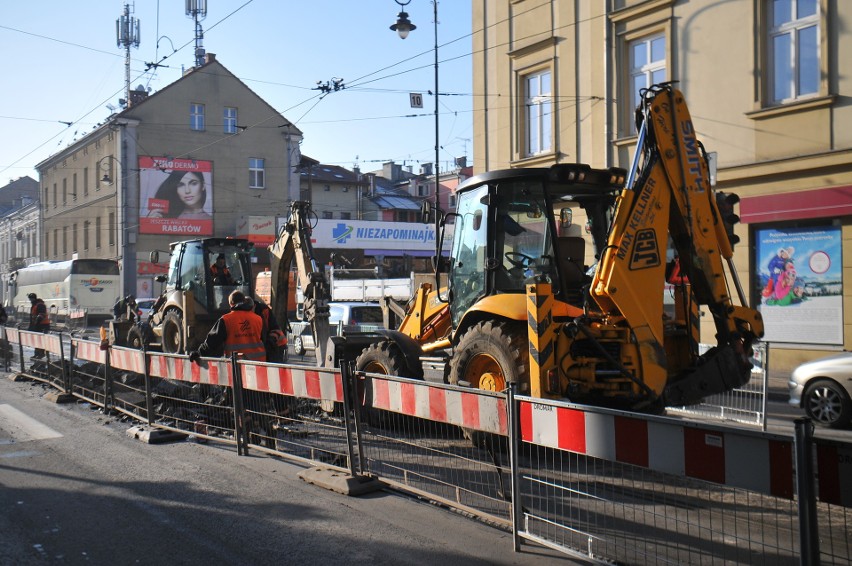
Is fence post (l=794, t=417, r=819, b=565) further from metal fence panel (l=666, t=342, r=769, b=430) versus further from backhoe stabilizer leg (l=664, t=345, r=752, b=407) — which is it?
metal fence panel (l=666, t=342, r=769, b=430)

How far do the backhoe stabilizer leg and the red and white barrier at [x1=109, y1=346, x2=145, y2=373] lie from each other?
6.44m

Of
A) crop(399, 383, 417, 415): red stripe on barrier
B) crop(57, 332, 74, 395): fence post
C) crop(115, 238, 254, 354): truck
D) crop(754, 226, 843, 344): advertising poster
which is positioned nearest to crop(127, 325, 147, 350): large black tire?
crop(115, 238, 254, 354): truck

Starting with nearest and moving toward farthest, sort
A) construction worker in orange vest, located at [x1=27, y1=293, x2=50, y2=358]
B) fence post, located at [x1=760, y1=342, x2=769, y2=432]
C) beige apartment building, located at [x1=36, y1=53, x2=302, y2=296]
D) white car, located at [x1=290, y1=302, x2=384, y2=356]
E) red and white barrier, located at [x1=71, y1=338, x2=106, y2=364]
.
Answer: fence post, located at [x1=760, y1=342, x2=769, y2=432]
red and white barrier, located at [x1=71, y1=338, x2=106, y2=364]
construction worker in orange vest, located at [x1=27, y1=293, x2=50, y2=358]
white car, located at [x1=290, y1=302, x2=384, y2=356]
beige apartment building, located at [x1=36, y1=53, x2=302, y2=296]

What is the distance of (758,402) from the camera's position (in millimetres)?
10188

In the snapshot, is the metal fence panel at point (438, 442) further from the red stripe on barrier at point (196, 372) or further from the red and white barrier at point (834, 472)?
the red stripe on barrier at point (196, 372)

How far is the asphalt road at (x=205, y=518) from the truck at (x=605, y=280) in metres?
1.87

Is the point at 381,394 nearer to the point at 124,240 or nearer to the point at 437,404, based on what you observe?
the point at 437,404

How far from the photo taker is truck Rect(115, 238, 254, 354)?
15.2 m

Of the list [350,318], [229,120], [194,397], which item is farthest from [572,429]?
[229,120]

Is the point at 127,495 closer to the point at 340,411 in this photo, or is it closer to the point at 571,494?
the point at 340,411

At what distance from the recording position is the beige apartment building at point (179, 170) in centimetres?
4356

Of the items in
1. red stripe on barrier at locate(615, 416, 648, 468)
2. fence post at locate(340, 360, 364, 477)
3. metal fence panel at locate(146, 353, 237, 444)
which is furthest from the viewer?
metal fence panel at locate(146, 353, 237, 444)

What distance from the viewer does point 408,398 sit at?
614 centimetres

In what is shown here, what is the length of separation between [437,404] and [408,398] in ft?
1.16
